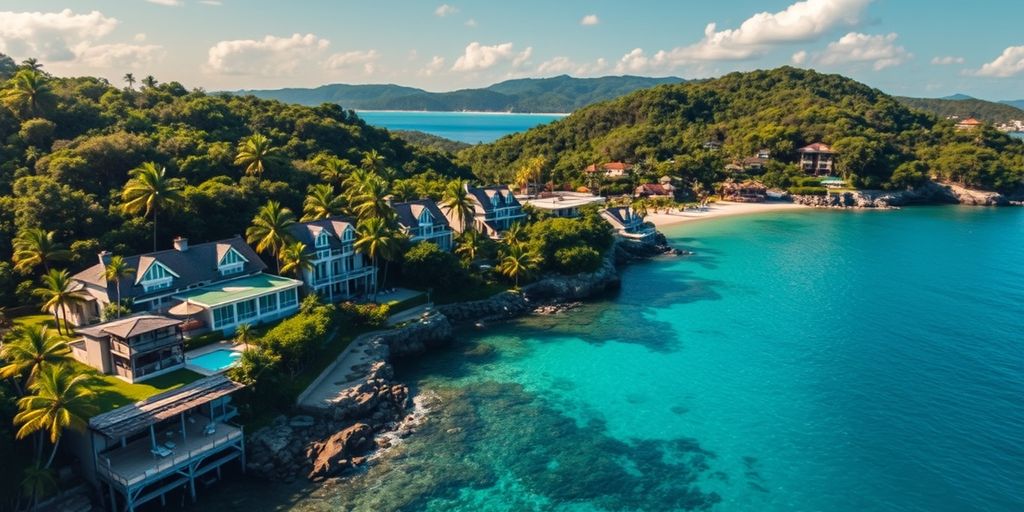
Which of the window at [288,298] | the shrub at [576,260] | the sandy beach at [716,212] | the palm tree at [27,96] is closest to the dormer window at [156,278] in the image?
the window at [288,298]

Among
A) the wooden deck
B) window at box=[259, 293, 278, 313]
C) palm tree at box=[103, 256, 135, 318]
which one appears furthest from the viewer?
window at box=[259, 293, 278, 313]

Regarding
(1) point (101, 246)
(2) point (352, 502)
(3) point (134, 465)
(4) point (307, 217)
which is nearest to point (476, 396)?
(2) point (352, 502)

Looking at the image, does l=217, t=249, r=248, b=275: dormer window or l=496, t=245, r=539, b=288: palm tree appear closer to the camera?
l=217, t=249, r=248, b=275: dormer window

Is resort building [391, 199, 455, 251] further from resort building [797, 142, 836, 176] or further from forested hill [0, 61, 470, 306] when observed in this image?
resort building [797, 142, 836, 176]

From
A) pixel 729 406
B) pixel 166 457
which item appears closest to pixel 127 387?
pixel 166 457

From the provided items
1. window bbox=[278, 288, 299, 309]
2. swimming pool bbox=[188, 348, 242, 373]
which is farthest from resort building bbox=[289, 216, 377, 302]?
swimming pool bbox=[188, 348, 242, 373]

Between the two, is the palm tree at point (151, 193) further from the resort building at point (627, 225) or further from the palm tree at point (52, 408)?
the resort building at point (627, 225)

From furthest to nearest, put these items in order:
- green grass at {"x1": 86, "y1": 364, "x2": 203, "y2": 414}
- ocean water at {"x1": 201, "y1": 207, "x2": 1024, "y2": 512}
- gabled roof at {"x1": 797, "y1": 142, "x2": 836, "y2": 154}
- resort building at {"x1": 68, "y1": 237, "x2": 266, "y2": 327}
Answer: gabled roof at {"x1": 797, "y1": 142, "x2": 836, "y2": 154}
resort building at {"x1": 68, "y1": 237, "x2": 266, "y2": 327}
green grass at {"x1": 86, "y1": 364, "x2": 203, "y2": 414}
ocean water at {"x1": 201, "y1": 207, "x2": 1024, "y2": 512}
